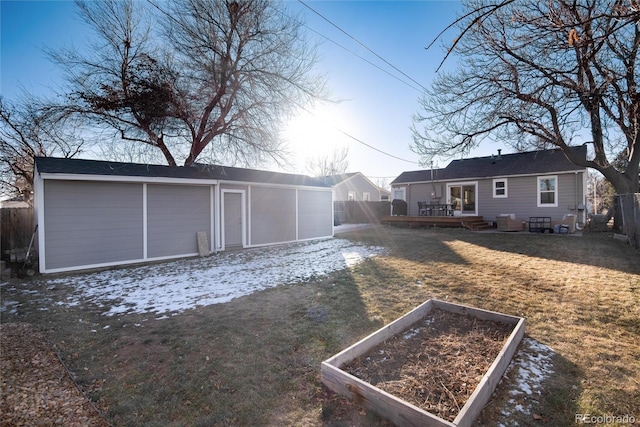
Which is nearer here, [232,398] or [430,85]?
[232,398]

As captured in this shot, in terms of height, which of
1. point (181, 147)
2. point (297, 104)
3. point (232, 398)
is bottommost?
point (232, 398)

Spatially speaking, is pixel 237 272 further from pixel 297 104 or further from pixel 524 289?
pixel 297 104

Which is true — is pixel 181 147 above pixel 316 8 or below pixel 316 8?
below

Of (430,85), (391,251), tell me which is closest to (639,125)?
(430,85)

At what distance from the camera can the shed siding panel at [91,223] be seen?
22.0 ft

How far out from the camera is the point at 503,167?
15.1 metres

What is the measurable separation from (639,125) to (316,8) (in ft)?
28.3

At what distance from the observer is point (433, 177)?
56.1 feet

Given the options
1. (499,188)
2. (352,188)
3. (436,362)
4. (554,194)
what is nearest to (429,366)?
(436,362)

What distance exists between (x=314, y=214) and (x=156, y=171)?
6358 mm

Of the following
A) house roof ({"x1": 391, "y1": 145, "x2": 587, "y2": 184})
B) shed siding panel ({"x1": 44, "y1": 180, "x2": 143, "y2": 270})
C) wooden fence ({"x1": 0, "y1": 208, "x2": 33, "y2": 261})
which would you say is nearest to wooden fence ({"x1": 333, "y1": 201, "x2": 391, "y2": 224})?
house roof ({"x1": 391, "y1": 145, "x2": 587, "y2": 184})

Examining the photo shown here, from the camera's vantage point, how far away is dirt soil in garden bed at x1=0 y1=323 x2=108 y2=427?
2158 mm

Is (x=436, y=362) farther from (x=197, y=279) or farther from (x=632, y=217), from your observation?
(x=632, y=217)

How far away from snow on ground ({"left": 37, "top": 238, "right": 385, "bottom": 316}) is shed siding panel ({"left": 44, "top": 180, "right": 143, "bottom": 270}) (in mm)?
624
